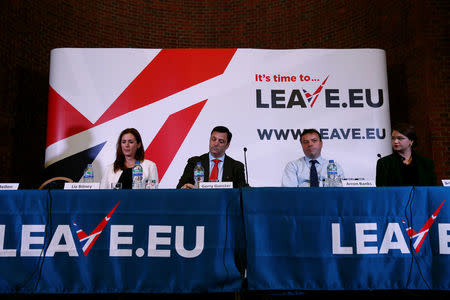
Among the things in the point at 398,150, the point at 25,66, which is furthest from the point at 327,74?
the point at 25,66

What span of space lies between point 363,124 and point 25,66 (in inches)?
167

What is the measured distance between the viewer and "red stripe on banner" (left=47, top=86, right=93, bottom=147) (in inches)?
184

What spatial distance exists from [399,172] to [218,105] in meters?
2.18

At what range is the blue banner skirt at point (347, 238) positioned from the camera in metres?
2.47

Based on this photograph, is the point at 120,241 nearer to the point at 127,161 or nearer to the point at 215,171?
the point at 127,161

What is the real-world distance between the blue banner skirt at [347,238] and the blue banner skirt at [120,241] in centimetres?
18

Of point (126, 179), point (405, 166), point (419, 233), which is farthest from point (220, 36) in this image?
point (419, 233)

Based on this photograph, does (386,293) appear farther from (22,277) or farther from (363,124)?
(22,277)

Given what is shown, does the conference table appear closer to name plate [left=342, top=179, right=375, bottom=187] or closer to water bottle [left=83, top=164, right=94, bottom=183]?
name plate [left=342, top=179, right=375, bottom=187]

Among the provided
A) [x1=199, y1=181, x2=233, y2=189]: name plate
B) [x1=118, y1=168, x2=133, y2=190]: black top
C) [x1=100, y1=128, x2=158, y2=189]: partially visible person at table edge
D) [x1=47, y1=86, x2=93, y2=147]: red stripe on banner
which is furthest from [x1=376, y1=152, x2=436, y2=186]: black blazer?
[x1=47, y1=86, x2=93, y2=147]: red stripe on banner

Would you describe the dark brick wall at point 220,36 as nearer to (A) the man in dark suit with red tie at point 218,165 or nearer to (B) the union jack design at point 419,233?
(A) the man in dark suit with red tie at point 218,165

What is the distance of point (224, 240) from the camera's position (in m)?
2.52

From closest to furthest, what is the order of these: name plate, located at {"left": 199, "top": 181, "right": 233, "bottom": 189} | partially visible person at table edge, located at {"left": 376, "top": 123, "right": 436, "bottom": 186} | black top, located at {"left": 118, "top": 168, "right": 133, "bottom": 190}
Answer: name plate, located at {"left": 199, "top": 181, "right": 233, "bottom": 189}, partially visible person at table edge, located at {"left": 376, "top": 123, "right": 436, "bottom": 186}, black top, located at {"left": 118, "top": 168, "right": 133, "bottom": 190}

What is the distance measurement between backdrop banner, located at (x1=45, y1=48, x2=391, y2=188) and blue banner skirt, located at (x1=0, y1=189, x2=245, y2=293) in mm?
2139
